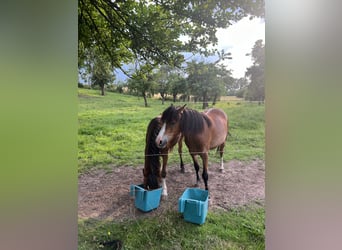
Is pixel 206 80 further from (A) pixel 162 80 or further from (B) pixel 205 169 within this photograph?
(B) pixel 205 169

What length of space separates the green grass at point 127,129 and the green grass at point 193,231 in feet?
1.04

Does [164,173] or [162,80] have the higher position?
[162,80]

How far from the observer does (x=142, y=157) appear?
1.33m

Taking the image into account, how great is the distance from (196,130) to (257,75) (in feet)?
1.50

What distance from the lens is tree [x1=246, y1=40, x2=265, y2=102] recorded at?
131cm

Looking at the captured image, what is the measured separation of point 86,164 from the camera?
4.20 feet

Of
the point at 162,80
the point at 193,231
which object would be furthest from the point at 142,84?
the point at 193,231

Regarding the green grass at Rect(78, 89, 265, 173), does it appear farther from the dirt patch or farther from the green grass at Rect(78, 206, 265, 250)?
the green grass at Rect(78, 206, 265, 250)

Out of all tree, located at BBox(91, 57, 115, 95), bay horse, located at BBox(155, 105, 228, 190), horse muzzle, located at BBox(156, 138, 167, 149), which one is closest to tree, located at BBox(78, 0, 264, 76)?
tree, located at BBox(91, 57, 115, 95)

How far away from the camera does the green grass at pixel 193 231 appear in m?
1.29

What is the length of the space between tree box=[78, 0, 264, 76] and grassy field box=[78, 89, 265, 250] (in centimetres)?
24

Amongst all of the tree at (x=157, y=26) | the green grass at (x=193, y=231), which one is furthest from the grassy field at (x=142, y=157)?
the tree at (x=157, y=26)
